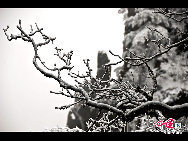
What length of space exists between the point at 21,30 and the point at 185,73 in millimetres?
12341

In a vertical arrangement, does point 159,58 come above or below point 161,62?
above

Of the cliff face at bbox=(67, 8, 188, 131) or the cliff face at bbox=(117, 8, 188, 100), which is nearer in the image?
the cliff face at bbox=(67, 8, 188, 131)

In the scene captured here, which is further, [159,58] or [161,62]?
[159,58]

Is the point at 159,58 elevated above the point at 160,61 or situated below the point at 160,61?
above

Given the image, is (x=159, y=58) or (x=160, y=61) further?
(x=159, y=58)

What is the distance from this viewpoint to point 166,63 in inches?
543

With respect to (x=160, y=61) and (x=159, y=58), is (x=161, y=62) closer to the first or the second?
(x=160, y=61)

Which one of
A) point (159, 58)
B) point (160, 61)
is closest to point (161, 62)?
point (160, 61)

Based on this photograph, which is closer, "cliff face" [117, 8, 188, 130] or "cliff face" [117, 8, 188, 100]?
"cliff face" [117, 8, 188, 130]

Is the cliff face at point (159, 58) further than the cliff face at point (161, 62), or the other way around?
the cliff face at point (159, 58)

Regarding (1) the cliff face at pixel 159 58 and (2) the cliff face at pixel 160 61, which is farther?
(1) the cliff face at pixel 159 58
